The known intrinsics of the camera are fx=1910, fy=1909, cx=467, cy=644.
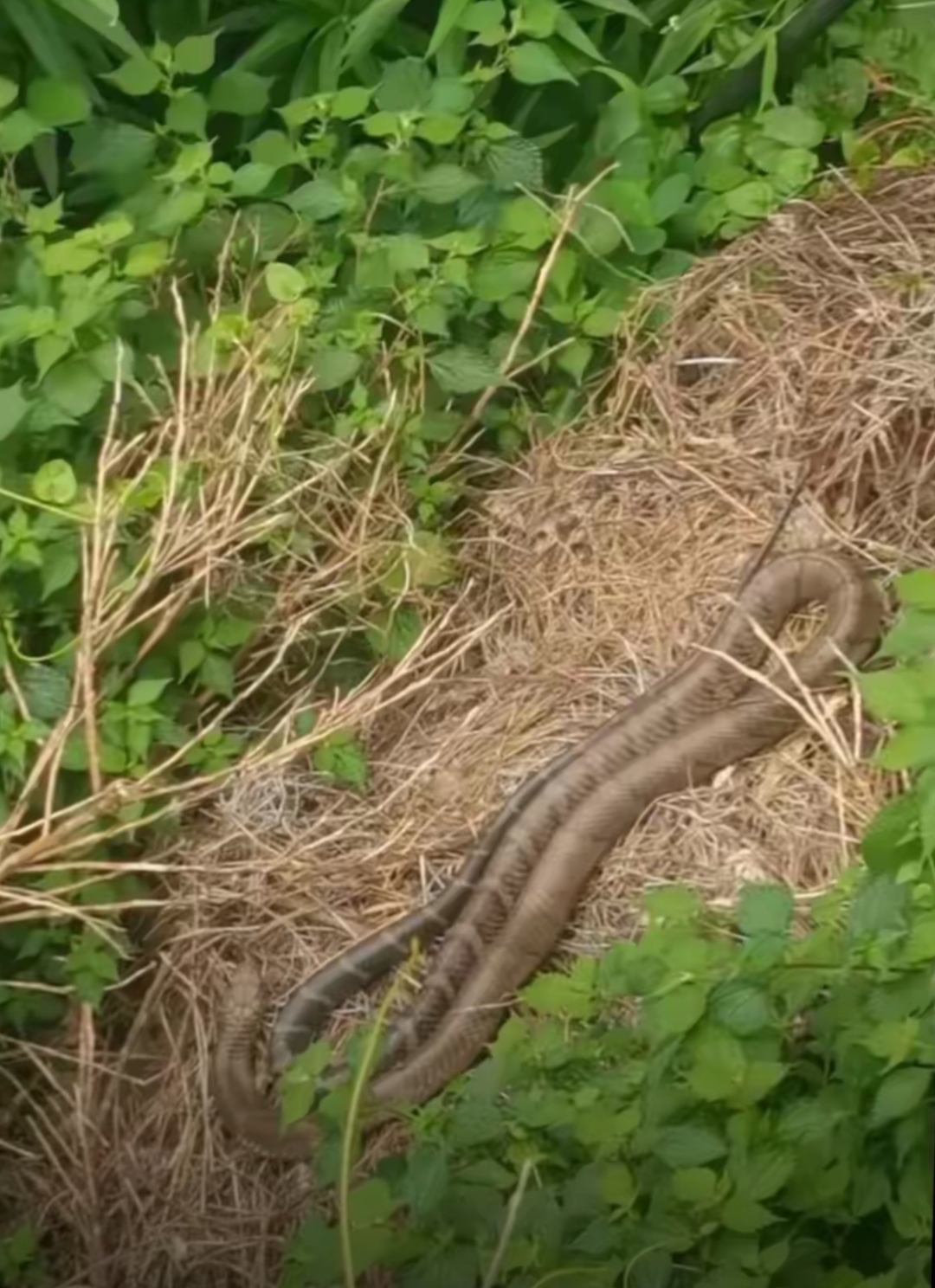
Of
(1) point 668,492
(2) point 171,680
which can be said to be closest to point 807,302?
(1) point 668,492

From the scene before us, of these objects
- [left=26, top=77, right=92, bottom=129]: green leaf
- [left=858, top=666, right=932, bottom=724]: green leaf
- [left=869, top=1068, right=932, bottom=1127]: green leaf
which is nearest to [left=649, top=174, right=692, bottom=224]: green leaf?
[left=26, top=77, right=92, bottom=129]: green leaf

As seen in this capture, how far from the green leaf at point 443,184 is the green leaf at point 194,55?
335 mm

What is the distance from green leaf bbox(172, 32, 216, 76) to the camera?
2.67m

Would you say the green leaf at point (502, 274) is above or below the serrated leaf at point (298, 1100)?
above

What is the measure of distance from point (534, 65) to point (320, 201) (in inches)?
14.7

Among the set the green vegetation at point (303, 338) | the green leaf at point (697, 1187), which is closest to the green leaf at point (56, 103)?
the green vegetation at point (303, 338)

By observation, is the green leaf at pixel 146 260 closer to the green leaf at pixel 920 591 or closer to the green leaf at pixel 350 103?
the green leaf at pixel 350 103

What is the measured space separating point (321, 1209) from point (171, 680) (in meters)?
0.73

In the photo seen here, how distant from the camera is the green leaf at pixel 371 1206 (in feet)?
6.15

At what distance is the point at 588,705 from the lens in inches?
107

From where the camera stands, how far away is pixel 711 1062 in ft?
6.05

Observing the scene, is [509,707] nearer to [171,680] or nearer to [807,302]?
[171,680]

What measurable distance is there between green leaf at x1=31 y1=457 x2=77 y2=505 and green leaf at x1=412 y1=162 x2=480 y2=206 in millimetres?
694

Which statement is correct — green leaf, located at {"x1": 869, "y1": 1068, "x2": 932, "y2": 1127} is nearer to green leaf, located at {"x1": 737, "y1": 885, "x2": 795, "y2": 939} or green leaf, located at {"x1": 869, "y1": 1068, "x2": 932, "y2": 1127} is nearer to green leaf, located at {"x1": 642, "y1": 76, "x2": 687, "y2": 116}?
green leaf, located at {"x1": 737, "y1": 885, "x2": 795, "y2": 939}
